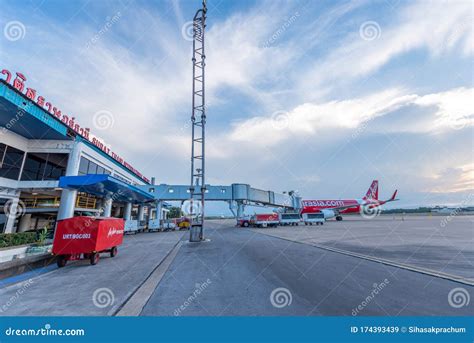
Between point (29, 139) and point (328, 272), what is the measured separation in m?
25.1

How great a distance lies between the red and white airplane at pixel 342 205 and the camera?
145ft

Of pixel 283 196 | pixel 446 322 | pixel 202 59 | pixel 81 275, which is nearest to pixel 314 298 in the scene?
pixel 446 322

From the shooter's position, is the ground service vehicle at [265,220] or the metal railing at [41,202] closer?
the metal railing at [41,202]

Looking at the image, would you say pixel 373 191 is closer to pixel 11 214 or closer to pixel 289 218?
pixel 289 218

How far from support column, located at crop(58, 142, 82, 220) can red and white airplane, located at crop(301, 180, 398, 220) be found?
39.5 meters

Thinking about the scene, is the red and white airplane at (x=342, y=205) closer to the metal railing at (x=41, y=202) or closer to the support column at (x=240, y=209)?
the support column at (x=240, y=209)

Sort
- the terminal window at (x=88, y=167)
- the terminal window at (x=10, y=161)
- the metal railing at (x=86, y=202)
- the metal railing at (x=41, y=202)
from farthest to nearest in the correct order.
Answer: the metal railing at (x=41, y=202) < the metal railing at (x=86, y=202) < the terminal window at (x=88, y=167) < the terminal window at (x=10, y=161)

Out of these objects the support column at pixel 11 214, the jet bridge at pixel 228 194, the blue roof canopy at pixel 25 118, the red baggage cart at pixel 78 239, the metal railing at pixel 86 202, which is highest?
Result: the blue roof canopy at pixel 25 118

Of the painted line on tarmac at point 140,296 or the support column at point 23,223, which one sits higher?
the support column at point 23,223

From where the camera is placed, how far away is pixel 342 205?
156 feet

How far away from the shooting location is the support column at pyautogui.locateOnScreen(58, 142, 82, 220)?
55.8 ft

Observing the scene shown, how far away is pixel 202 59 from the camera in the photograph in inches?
719

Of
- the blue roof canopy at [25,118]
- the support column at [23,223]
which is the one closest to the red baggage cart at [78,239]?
the blue roof canopy at [25,118]

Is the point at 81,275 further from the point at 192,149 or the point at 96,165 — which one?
the point at 96,165
